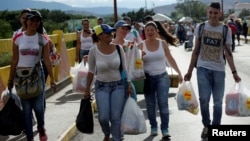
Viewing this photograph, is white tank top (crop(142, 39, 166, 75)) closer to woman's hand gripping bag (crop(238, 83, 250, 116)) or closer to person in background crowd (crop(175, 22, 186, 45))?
woman's hand gripping bag (crop(238, 83, 250, 116))

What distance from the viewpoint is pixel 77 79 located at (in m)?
9.66

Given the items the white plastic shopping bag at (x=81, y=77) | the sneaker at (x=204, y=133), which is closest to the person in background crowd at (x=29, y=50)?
the sneaker at (x=204, y=133)

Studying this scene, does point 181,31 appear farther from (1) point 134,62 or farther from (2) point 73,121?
(1) point 134,62

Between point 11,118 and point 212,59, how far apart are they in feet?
8.79

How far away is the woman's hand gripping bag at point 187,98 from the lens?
676cm

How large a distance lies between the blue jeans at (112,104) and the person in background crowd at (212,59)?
1207mm

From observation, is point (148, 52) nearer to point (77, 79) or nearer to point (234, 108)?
point (234, 108)

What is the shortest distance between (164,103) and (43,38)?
197cm

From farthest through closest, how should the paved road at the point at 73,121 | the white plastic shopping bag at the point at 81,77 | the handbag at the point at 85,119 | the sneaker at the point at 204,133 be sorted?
1. the white plastic shopping bag at the point at 81,77
2. the paved road at the point at 73,121
3. the sneaker at the point at 204,133
4. the handbag at the point at 85,119

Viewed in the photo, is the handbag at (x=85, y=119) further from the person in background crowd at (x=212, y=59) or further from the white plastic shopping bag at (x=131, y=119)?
the person in background crowd at (x=212, y=59)

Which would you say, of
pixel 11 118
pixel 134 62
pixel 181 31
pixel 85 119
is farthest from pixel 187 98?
pixel 181 31

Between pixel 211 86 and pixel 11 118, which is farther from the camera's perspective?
pixel 211 86

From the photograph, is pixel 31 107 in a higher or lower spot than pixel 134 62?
lower

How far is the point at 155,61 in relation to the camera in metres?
6.86
